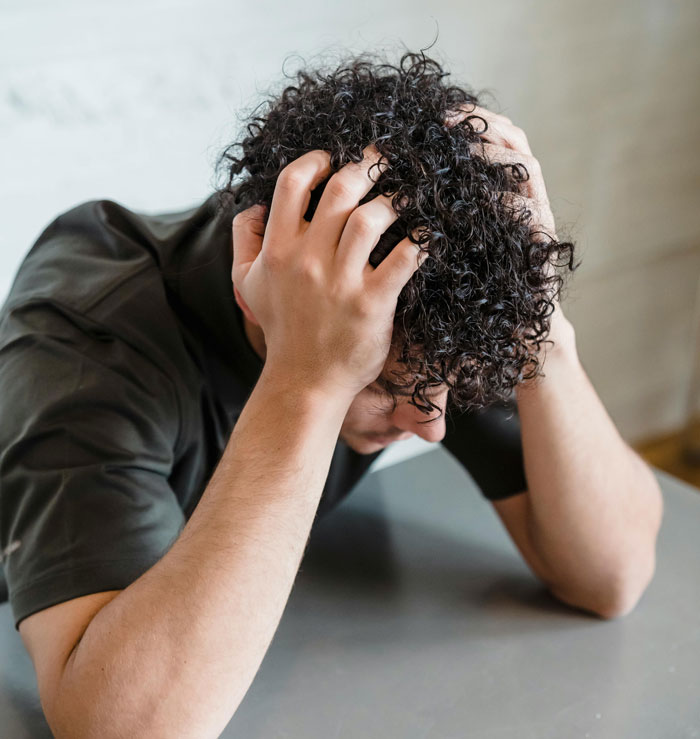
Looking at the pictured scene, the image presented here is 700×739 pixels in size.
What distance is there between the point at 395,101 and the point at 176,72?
85 centimetres

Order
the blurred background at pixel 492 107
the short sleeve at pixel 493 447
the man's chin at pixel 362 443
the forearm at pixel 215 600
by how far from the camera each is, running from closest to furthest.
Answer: the forearm at pixel 215 600 < the man's chin at pixel 362 443 < the short sleeve at pixel 493 447 < the blurred background at pixel 492 107

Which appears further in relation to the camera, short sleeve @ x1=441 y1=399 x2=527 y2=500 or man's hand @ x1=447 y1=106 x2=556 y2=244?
short sleeve @ x1=441 y1=399 x2=527 y2=500

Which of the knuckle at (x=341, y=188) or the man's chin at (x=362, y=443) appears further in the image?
the man's chin at (x=362, y=443)

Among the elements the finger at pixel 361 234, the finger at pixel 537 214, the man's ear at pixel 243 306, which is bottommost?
the man's ear at pixel 243 306

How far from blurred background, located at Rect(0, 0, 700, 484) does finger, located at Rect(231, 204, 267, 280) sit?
22 cm

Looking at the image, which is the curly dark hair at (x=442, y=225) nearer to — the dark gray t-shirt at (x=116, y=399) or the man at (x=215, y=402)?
the man at (x=215, y=402)

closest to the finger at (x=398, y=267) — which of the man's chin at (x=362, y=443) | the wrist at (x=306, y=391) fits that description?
the wrist at (x=306, y=391)

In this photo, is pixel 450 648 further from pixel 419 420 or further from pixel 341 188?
pixel 341 188

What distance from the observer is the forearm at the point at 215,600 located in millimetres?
722

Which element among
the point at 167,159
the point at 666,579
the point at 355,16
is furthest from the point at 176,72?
the point at 666,579

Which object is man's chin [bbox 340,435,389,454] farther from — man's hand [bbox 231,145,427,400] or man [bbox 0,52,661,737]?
man's hand [bbox 231,145,427,400]

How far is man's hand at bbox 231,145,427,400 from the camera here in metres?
0.73

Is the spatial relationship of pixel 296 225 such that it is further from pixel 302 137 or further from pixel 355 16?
pixel 355 16

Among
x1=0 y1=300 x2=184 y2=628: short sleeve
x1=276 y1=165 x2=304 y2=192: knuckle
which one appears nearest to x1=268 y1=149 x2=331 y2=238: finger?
x1=276 y1=165 x2=304 y2=192: knuckle
